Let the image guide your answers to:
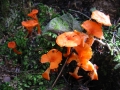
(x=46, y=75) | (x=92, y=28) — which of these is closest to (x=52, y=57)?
(x=46, y=75)

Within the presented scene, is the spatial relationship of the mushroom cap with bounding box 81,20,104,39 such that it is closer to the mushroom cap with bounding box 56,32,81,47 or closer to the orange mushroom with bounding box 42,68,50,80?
the mushroom cap with bounding box 56,32,81,47

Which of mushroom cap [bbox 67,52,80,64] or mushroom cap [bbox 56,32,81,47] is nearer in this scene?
mushroom cap [bbox 56,32,81,47]

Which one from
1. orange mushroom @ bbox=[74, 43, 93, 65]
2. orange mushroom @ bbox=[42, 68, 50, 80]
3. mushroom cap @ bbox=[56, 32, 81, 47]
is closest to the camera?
mushroom cap @ bbox=[56, 32, 81, 47]

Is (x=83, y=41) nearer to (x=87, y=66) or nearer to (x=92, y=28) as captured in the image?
(x=92, y=28)

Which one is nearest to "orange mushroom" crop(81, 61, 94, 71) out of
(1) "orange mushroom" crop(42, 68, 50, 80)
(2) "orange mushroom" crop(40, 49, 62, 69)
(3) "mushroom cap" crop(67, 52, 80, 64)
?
(3) "mushroom cap" crop(67, 52, 80, 64)

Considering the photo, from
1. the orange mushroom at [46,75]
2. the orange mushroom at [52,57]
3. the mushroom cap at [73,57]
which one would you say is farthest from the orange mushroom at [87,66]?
the orange mushroom at [46,75]

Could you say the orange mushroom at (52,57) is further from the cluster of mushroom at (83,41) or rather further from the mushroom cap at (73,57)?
the mushroom cap at (73,57)
